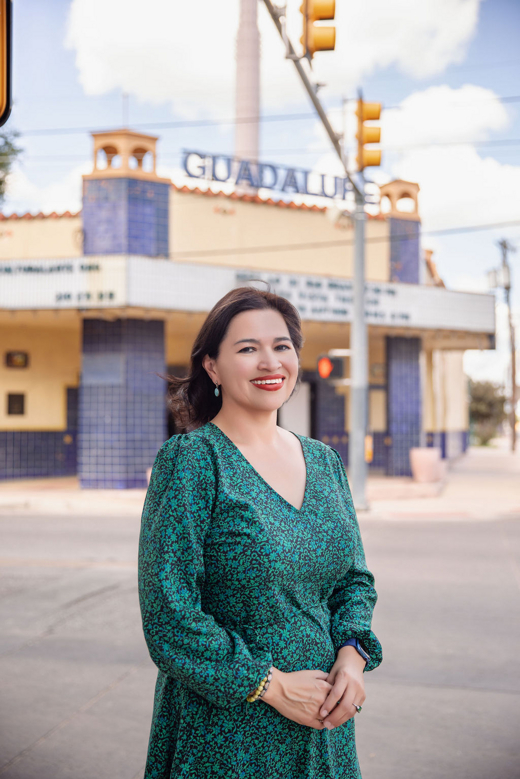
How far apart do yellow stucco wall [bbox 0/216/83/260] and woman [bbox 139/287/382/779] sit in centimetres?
1624

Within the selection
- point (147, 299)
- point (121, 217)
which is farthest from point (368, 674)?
point (121, 217)

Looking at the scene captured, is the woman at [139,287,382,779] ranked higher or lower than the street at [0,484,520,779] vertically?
higher

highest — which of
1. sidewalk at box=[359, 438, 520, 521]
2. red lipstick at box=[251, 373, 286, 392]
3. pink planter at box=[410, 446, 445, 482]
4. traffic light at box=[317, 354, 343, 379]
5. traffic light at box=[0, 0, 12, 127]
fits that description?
traffic light at box=[0, 0, 12, 127]

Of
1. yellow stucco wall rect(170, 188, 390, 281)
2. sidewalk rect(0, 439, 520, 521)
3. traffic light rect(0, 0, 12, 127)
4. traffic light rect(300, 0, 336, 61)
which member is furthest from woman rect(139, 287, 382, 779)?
yellow stucco wall rect(170, 188, 390, 281)

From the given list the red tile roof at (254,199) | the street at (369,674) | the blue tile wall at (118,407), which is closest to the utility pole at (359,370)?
the street at (369,674)

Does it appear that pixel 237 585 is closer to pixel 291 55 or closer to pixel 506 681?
pixel 506 681

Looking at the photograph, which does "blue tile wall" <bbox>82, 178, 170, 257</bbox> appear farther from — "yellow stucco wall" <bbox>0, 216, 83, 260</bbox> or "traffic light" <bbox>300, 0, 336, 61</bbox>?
"traffic light" <bbox>300, 0, 336, 61</bbox>

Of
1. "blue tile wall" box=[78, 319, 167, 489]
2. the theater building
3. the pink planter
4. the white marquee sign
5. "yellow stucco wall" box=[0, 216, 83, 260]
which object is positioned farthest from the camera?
the pink planter

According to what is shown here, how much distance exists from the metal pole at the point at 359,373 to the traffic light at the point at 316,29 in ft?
24.4

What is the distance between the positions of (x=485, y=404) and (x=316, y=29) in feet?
188

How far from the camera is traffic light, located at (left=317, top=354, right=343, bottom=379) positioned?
14.5 meters

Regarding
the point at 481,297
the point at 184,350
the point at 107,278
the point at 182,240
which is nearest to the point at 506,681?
the point at 107,278

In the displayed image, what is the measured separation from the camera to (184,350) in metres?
22.2

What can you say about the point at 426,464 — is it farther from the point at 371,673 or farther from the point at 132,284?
the point at 371,673
